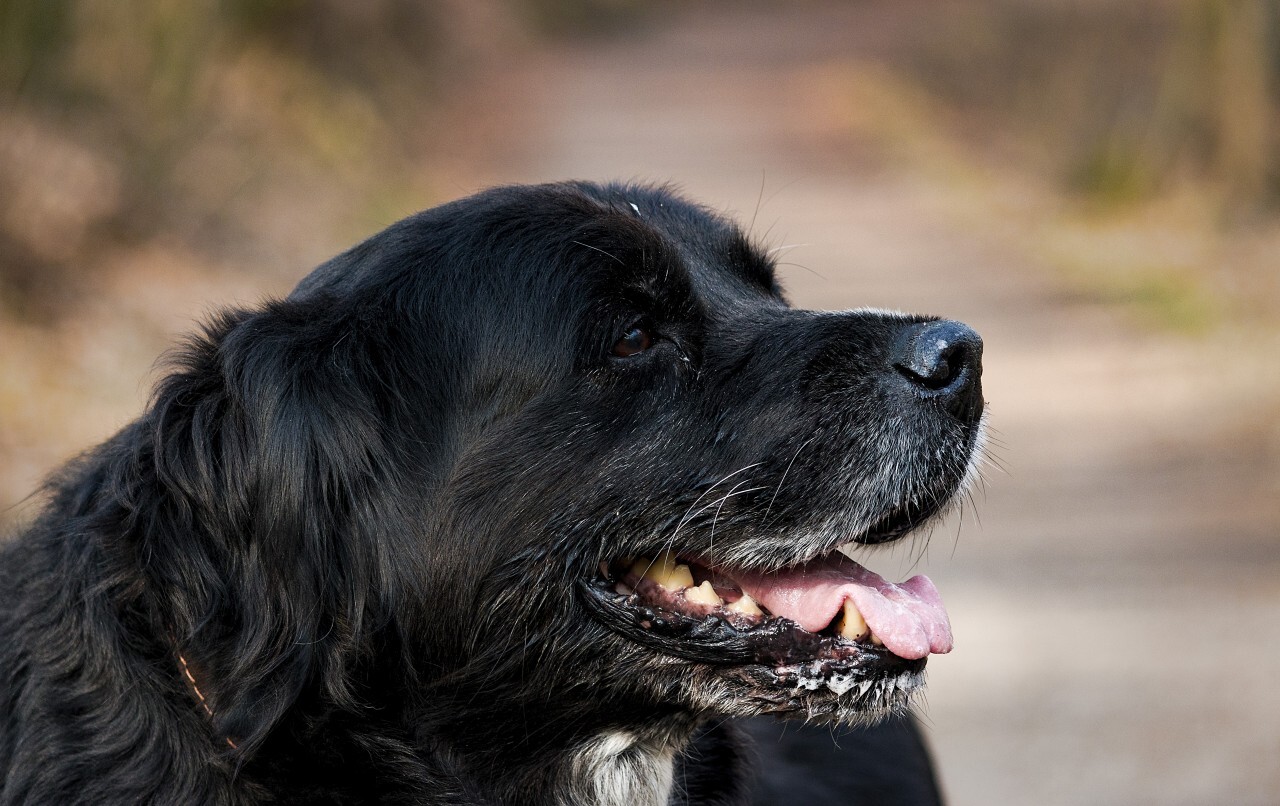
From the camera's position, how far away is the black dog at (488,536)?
2.63 meters

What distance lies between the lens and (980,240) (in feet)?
44.0

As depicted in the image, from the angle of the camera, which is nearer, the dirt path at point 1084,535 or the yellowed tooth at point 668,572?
the yellowed tooth at point 668,572

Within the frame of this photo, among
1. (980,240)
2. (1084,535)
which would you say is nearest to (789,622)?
(1084,535)

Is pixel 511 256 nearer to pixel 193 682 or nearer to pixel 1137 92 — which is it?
pixel 193 682

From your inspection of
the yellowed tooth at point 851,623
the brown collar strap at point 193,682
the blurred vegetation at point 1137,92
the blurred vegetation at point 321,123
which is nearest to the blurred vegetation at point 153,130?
the blurred vegetation at point 321,123

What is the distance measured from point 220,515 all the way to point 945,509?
1.63m

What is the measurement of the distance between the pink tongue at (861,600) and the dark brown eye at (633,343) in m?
0.55

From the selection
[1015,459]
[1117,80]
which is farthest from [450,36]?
[1015,459]

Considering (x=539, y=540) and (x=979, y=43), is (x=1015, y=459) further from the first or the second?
(x=979, y=43)

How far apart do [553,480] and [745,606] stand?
502 millimetres

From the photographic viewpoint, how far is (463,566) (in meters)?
2.84

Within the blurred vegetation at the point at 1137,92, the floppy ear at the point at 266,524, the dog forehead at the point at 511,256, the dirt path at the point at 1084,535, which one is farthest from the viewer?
the blurred vegetation at the point at 1137,92

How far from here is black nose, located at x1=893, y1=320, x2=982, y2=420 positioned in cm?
304

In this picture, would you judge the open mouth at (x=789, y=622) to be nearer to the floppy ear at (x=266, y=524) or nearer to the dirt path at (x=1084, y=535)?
the floppy ear at (x=266, y=524)
